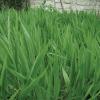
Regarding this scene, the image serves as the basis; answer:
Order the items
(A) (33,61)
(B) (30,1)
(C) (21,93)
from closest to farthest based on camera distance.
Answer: (C) (21,93) → (A) (33,61) → (B) (30,1)

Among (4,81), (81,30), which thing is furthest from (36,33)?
(4,81)

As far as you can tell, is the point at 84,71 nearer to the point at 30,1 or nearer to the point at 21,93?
the point at 21,93

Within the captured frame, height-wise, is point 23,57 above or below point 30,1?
above

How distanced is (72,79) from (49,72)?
76mm

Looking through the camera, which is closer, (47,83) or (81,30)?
(47,83)

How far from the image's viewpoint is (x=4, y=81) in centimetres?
76

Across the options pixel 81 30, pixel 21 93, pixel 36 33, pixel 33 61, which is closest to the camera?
pixel 21 93

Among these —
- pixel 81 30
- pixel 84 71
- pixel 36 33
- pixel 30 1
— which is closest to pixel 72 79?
pixel 84 71

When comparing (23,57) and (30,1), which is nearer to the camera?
(23,57)

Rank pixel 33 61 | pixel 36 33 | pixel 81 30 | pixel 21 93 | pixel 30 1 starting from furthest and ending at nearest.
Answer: pixel 30 1 < pixel 81 30 < pixel 36 33 < pixel 33 61 < pixel 21 93

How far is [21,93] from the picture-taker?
0.74 meters

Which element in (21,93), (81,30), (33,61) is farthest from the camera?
(81,30)

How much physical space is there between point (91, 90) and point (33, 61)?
0.55 ft

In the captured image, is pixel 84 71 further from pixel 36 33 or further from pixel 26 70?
pixel 36 33
